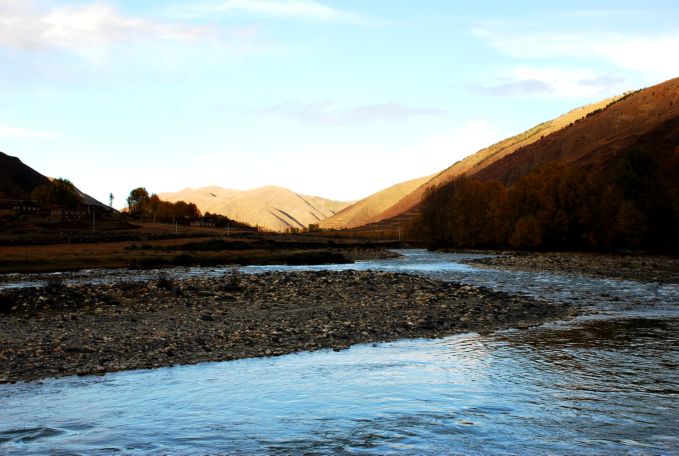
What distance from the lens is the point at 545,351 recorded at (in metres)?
21.6

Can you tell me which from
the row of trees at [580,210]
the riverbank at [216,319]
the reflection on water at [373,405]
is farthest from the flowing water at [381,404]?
the row of trees at [580,210]

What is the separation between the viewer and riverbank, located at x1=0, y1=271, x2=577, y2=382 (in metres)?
20.6

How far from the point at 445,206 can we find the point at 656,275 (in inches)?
3804

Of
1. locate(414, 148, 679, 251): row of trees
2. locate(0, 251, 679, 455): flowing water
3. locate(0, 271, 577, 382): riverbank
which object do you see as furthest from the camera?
locate(414, 148, 679, 251): row of trees

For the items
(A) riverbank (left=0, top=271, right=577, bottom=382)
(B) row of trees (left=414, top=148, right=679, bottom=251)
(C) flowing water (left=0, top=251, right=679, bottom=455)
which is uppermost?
(B) row of trees (left=414, top=148, right=679, bottom=251)

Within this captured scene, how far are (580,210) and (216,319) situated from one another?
322ft

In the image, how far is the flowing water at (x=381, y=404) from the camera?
12.1m

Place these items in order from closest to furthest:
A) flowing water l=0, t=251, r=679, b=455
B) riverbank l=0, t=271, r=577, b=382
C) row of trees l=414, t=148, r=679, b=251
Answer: flowing water l=0, t=251, r=679, b=455 → riverbank l=0, t=271, r=577, b=382 → row of trees l=414, t=148, r=679, b=251

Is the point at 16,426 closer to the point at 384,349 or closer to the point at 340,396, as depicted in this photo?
the point at 340,396

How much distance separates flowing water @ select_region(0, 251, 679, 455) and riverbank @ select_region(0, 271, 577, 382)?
6.01 ft

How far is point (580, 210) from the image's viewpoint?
367 ft

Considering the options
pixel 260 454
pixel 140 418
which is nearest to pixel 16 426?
pixel 140 418

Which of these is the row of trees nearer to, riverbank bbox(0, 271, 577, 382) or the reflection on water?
riverbank bbox(0, 271, 577, 382)


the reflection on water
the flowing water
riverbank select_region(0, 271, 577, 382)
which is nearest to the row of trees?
riverbank select_region(0, 271, 577, 382)
